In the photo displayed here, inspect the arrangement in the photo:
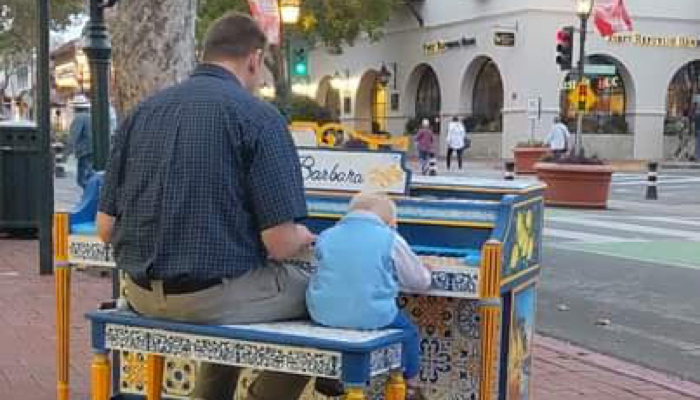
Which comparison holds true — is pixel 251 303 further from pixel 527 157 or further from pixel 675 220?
pixel 527 157

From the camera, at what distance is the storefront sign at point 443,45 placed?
135 ft

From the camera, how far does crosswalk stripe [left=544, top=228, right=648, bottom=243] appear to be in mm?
14000

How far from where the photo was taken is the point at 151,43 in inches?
354

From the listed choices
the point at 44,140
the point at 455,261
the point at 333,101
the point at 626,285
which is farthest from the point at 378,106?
the point at 455,261

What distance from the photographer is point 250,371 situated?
16.3 feet

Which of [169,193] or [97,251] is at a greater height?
[169,193]

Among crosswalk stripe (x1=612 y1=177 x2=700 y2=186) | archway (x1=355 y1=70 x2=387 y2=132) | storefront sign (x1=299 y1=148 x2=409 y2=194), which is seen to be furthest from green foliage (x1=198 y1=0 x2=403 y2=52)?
storefront sign (x1=299 y1=148 x2=409 y2=194)

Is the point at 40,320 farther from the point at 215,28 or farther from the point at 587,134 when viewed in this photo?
the point at 587,134

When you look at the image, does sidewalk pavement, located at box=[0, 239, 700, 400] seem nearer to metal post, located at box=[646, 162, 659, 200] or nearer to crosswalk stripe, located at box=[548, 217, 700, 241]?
crosswalk stripe, located at box=[548, 217, 700, 241]

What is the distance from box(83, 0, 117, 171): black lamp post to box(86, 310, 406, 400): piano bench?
3634mm

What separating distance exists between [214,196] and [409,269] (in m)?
0.80

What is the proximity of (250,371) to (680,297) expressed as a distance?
19.3ft

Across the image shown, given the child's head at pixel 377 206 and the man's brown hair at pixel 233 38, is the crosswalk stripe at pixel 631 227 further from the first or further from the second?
the man's brown hair at pixel 233 38

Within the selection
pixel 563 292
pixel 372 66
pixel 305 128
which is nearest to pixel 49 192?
pixel 305 128
